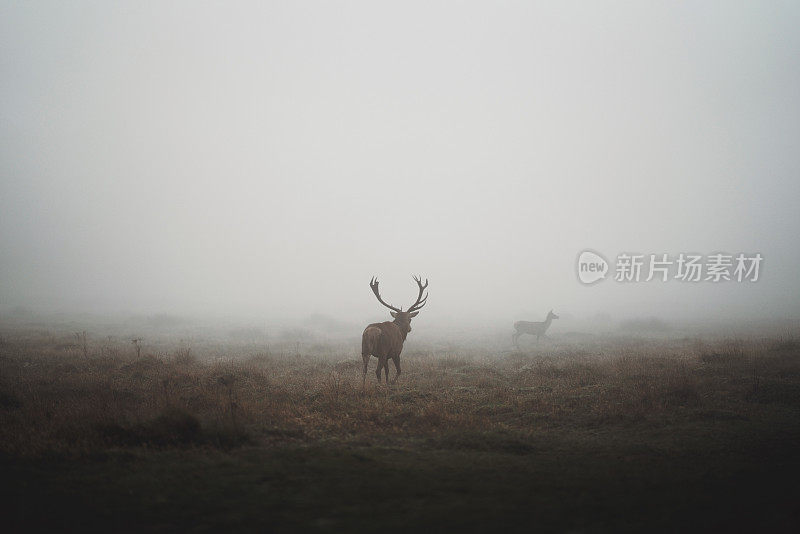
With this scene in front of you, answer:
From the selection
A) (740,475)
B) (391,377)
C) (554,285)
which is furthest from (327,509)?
(554,285)

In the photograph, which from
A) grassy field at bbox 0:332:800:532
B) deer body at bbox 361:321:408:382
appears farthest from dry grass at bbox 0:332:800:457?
deer body at bbox 361:321:408:382

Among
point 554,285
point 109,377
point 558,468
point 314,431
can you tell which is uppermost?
point 554,285

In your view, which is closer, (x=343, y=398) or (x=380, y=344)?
(x=343, y=398)

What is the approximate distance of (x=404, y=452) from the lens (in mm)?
6250

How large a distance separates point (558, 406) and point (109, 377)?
509 inches

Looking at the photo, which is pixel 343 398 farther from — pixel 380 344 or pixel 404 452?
pixel 404 452

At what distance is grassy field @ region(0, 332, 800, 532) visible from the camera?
157 inches

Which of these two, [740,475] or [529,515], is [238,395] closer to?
[529,515]

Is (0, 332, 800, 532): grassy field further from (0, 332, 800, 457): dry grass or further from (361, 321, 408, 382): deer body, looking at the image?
(361, 321, 408, 382): deer body

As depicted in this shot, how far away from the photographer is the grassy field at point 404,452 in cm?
399

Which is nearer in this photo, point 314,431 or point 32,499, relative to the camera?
point 32,499

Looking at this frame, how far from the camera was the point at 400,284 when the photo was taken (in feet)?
343

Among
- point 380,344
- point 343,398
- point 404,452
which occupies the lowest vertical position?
point 343,398

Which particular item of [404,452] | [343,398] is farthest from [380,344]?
[404,452]
